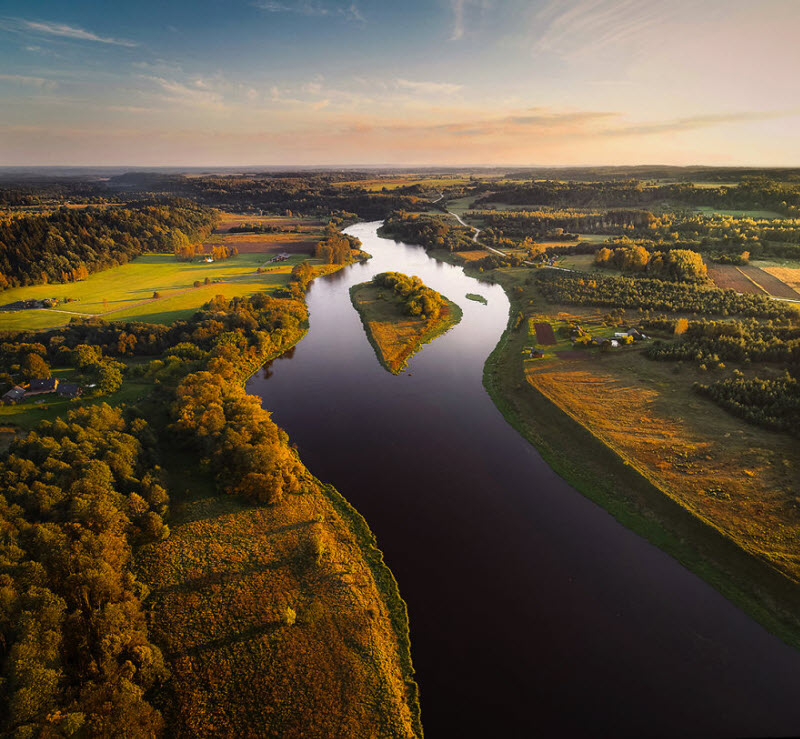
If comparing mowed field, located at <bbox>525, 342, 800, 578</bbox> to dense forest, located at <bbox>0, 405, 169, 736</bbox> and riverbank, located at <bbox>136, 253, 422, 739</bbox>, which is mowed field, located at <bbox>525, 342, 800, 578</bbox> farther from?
dense forest, located at <bbox>0, 405, 169, 736</bbox>

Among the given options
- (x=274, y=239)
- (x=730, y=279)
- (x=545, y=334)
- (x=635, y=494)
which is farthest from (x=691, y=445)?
(x=274, y=239)

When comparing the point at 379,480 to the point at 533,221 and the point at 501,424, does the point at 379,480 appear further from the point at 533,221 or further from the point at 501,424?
the point at 533,221

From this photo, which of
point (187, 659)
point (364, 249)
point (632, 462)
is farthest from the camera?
point (364, 249)

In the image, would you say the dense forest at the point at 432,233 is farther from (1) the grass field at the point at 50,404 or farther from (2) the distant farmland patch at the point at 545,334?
(1) the grass field at the point at 50,404

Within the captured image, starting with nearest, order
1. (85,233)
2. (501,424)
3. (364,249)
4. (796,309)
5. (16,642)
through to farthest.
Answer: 1. (16,642)
2. (501,424)
3. (796,309)
4. (85,233)
5. (364,249)

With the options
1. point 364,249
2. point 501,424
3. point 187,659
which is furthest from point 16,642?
point 364,249

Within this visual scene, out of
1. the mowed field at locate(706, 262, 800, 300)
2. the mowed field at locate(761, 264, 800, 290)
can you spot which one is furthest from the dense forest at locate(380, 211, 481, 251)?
the mowed field at locate(761, 264, 800, 290)
